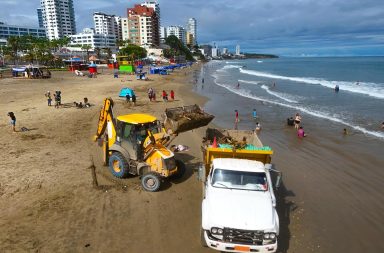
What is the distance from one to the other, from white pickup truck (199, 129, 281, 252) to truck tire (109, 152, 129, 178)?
376cm

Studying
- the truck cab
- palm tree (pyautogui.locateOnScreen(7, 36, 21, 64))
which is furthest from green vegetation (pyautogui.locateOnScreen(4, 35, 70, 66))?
the truck cab

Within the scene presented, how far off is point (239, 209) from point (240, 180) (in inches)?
42.2

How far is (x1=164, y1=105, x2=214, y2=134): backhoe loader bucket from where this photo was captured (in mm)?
12266

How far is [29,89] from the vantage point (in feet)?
124

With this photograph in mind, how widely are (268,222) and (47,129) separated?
16697 millimetres

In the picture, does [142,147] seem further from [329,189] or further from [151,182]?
[329,189]

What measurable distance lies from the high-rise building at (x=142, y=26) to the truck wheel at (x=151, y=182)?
17114 centimetres

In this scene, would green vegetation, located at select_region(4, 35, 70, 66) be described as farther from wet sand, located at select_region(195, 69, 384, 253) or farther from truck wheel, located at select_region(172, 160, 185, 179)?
truck wheel, located at select_region(172, 160, 185, 179)

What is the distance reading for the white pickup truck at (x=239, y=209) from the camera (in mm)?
7008

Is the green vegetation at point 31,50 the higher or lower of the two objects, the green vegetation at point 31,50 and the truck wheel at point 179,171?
the higher

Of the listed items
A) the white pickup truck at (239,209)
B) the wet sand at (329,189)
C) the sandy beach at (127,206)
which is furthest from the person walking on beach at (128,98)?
the white pickup truck at (239,209)

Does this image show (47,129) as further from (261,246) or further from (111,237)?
(261,246)

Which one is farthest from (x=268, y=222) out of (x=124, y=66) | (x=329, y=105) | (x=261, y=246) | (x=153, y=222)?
(x=124, y=66)

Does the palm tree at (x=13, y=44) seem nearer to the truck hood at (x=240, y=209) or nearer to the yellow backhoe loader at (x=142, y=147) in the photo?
the yellow backhoe loader at (x=142, y=147)
